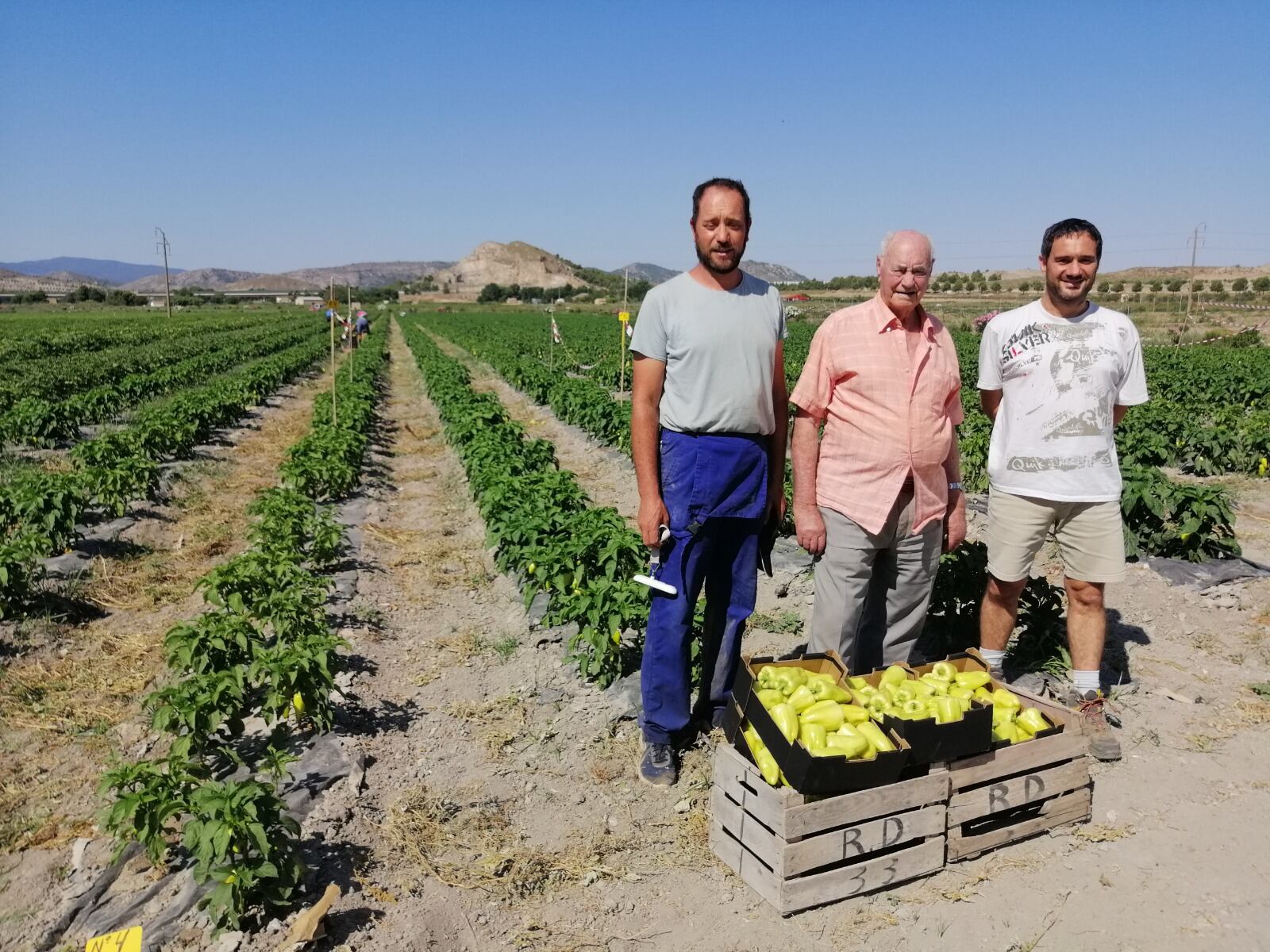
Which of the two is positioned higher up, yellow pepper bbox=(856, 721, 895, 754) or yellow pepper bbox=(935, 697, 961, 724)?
yellow pepper bbox=(935, 697, 961, 724)

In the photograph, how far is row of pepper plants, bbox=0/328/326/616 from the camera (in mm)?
5621

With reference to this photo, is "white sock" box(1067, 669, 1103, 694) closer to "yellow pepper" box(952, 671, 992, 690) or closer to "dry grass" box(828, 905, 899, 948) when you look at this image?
"yellow pepper" box(952, 671, 992, 690)

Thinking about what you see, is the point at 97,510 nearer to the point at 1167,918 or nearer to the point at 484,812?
the point at 484,812

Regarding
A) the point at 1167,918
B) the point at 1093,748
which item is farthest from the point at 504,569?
the point at 1167,918

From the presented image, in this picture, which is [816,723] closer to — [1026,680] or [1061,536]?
[1061,536]

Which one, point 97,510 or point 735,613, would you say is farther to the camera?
point 97,510

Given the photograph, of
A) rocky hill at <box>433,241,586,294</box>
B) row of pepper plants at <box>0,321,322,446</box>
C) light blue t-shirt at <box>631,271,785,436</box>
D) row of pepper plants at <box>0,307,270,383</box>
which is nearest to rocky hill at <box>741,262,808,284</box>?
light blue t-shirt at <box>631,271,785,436</box>

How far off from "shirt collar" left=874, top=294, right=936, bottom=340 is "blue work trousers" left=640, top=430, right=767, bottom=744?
68 cm

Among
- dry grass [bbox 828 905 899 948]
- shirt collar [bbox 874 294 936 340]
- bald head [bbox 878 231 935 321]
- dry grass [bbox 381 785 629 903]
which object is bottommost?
dry grass [bbox 381 785 629 903]

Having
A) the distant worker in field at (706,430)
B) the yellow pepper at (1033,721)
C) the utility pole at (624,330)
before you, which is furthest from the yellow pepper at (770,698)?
the utility pole at (624,330)

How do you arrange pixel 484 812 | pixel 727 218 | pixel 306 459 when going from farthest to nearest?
pixel 306 459 < pixel 484 812 < pixel 727 218

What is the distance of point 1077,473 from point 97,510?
857cm

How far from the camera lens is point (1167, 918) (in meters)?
2.89

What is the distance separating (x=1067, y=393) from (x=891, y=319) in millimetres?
1002
